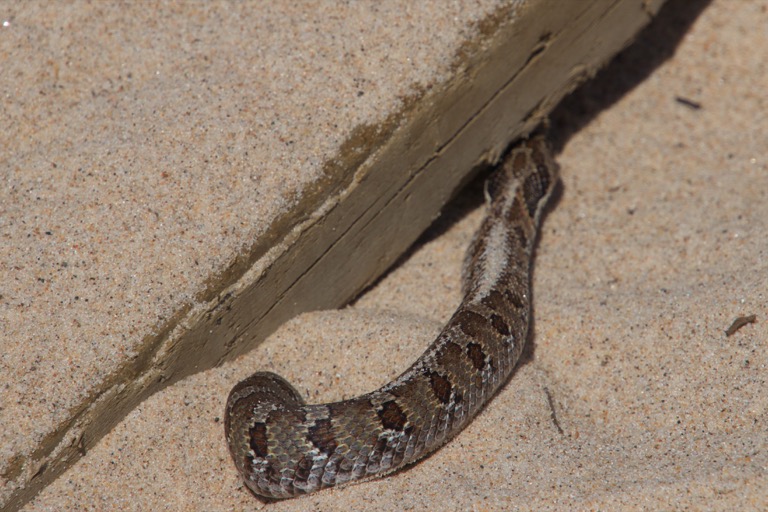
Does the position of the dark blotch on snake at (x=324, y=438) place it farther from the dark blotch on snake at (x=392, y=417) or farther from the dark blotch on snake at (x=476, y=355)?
the dark blotch on snake at (x=476, y=355)

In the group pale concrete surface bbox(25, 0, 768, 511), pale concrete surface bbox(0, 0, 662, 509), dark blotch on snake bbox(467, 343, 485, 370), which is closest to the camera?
pale concrete surface bbox(25, 0, 768, 511)

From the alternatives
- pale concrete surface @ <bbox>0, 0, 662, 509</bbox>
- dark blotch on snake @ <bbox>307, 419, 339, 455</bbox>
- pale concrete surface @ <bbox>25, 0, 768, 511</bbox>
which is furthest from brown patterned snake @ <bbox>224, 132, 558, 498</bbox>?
pale concrete surface @ <bbox>0, 0, 662, 509</bbox>


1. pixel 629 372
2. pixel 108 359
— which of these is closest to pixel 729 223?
pixel 629 372

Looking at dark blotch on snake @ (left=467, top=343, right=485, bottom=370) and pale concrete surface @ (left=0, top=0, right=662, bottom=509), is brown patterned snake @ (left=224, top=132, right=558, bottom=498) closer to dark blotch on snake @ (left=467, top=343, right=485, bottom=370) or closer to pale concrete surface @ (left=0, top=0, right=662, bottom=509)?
dark blotch on snake @ (left=467, top=343, right=485, bottom=370)

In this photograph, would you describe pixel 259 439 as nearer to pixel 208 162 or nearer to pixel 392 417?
pixel 392 417

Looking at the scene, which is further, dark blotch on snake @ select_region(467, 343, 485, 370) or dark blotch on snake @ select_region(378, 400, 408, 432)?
dark blotch on snake @ select_region(467, 343, 485, 370)

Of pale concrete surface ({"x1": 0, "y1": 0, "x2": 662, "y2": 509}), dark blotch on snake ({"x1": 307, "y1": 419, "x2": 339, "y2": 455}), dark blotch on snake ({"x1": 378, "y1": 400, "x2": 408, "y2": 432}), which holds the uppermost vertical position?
pale concrete surface ({"x1": 0, "y1": 0, "x2": 662, "y2": 509})

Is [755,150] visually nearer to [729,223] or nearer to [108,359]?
[729,223]

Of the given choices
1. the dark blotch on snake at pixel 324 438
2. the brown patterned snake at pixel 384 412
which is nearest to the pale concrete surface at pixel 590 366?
the brown patterned snake at pixel 384 412
